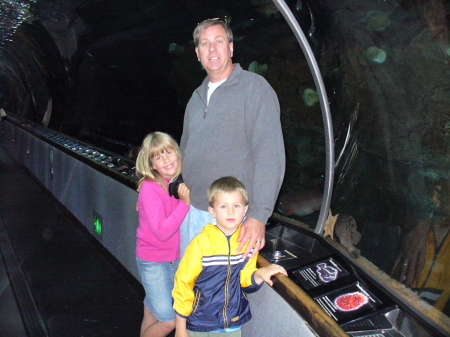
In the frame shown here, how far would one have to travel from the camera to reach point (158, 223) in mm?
2297

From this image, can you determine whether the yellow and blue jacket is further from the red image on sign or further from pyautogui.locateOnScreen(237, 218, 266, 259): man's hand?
the red image on sign

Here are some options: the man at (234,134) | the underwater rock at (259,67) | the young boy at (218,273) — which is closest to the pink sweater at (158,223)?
the man at (234,134)

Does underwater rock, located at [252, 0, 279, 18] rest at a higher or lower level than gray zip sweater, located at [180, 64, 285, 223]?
higher

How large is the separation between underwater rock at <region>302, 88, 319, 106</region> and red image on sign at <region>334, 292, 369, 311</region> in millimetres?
3199

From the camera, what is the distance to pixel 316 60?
8.73 feet

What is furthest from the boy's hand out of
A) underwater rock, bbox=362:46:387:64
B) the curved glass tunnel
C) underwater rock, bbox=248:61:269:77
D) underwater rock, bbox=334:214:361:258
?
underwater rock, bbox=248:61:269:77

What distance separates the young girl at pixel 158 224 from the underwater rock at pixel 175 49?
4290 millimetres

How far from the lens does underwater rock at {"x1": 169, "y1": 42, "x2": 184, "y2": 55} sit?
6.36m

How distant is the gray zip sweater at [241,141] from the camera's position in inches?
71.4

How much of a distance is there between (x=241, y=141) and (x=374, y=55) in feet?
3.33

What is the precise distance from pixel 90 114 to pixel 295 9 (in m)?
8.79

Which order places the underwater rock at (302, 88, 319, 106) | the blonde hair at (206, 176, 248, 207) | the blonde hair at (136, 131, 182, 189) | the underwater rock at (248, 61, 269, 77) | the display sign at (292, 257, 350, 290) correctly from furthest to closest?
1. the underwater rock at (248, 61, 269, 77)
2. the underwater rock at (302, 88, 319, 106)
3. the blonde hair at (136, 131, 182, 189)
4. the display sign at (292, 257, 350, 290)
5. the blonde hair at (206, 176, 248, 207)

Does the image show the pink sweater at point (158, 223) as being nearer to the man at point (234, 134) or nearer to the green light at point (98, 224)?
the man at point (234, 134)

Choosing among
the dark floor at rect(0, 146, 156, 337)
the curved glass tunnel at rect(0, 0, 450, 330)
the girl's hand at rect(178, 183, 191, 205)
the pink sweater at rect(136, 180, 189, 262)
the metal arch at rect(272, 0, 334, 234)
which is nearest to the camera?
the curved glass tunnel at rect(0, 0, 450, 330)
